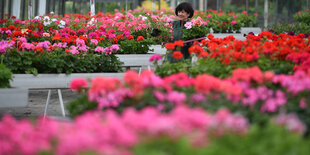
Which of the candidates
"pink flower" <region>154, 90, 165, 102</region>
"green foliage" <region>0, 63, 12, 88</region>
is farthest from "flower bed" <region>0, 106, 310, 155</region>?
"green foliage" <region>0, 63, 12, 88</region>

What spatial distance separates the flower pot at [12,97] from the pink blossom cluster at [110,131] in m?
2.10

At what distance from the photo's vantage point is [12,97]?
4.88 meters

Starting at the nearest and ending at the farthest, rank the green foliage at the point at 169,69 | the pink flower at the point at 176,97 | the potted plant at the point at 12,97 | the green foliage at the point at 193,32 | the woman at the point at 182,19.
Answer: the pink flower at the point at 176,97 → the potted plant at the point at 12,97 → the green foliage at the point at 169,69 → the woman at the point at 182,19 → the green foliage at the point at 193,32

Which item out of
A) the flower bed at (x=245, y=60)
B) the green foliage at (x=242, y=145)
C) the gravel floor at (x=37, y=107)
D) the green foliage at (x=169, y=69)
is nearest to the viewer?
the green foliage at (x=242, y=145)

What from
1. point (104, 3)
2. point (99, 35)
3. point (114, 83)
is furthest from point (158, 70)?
point (104, 3)

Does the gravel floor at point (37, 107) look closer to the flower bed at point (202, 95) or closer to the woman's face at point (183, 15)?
the woman's face at point (183, 15)

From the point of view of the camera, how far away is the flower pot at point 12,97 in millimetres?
4859

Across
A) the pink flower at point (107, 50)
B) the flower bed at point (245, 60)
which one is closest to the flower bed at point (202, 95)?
the flower bed at point (245, 60)

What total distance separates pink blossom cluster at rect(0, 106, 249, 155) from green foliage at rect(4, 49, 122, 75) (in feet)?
11.9

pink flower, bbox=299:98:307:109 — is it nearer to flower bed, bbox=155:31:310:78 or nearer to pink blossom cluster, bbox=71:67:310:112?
pink blossom cluster, bbox=71:67:310:112

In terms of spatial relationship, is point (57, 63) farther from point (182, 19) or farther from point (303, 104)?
point (303, 104)

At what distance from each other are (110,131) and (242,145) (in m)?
0.66

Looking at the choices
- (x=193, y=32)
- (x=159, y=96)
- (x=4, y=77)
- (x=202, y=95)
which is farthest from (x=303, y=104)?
(x=193, y=32)

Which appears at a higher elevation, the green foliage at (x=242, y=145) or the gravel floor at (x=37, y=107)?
the green foliage at (x=242, y=145)
